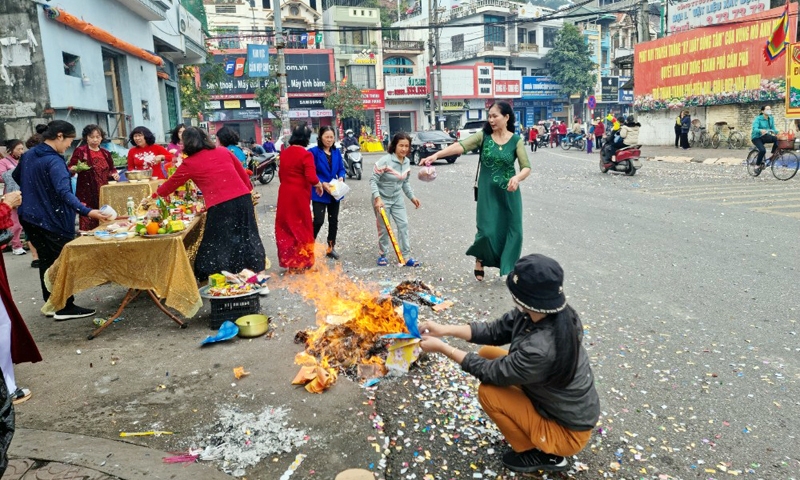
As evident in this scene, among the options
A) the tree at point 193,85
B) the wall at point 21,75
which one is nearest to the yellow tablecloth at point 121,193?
the wall at point 21,75

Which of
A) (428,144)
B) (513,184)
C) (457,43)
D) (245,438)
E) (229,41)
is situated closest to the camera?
(245,438)

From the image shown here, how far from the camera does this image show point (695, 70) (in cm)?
2406

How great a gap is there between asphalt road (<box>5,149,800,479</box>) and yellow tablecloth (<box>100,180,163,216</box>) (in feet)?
4.41

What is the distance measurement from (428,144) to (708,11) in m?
12.8

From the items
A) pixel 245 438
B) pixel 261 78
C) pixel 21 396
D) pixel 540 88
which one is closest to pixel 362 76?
pixel 261 78

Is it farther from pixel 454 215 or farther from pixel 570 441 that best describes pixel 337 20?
pixel 570 441

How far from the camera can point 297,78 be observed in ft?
140

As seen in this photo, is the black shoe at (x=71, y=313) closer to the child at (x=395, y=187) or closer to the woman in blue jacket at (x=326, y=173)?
the woman in blue jacket at (x=326, y=173)

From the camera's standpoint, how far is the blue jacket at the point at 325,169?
290 inches

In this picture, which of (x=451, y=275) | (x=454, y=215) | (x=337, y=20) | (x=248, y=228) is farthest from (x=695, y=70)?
(x=337, y=20)

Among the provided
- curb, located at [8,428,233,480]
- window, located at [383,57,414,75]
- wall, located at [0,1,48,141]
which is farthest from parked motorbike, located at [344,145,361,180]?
window, located at [383,57,414,75]

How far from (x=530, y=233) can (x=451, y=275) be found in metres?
2.46

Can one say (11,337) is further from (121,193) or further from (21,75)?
(21,75)

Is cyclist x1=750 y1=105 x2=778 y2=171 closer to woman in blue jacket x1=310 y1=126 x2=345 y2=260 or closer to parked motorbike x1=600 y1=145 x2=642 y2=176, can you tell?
parked motorbike x1=600 y1=145 x2=642 y2=176
